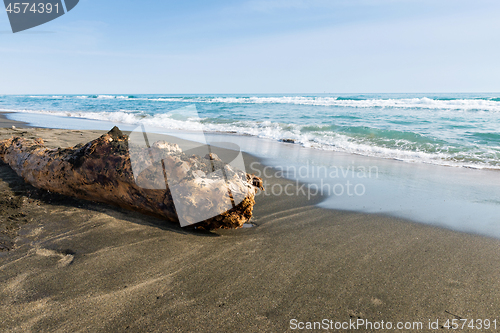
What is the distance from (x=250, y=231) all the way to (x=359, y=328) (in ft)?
4.24

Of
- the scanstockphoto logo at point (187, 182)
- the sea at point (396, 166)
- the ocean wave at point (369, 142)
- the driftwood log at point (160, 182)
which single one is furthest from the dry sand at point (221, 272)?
the ocean wave at point (369, 142)

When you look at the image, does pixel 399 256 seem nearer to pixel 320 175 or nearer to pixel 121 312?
pixel 121 312

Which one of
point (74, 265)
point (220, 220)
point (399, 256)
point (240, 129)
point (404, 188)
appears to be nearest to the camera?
point (74, 265)

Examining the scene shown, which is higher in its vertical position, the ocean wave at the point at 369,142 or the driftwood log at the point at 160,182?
the driftwood log at the point at 160,182

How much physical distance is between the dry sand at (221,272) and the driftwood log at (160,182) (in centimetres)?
15

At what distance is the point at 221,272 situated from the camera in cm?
195

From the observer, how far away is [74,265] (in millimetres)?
1925

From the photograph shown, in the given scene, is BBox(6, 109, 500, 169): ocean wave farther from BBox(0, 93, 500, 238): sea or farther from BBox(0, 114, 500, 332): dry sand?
BBox(0, 114, 500, 332): dry sand

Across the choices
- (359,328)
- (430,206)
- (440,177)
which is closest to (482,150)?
(440,177)

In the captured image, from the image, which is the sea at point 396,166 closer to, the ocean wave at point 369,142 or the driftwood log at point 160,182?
the ocean wave at point 369,142

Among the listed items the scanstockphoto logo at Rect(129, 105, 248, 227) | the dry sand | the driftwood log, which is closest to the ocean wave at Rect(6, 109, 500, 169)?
the driftwood log

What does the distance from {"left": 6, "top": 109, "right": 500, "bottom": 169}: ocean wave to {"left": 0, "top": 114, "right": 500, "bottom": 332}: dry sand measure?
139 inches

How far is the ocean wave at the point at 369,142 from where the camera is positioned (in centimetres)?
607

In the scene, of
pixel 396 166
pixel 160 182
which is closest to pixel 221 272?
pixel 160 182
